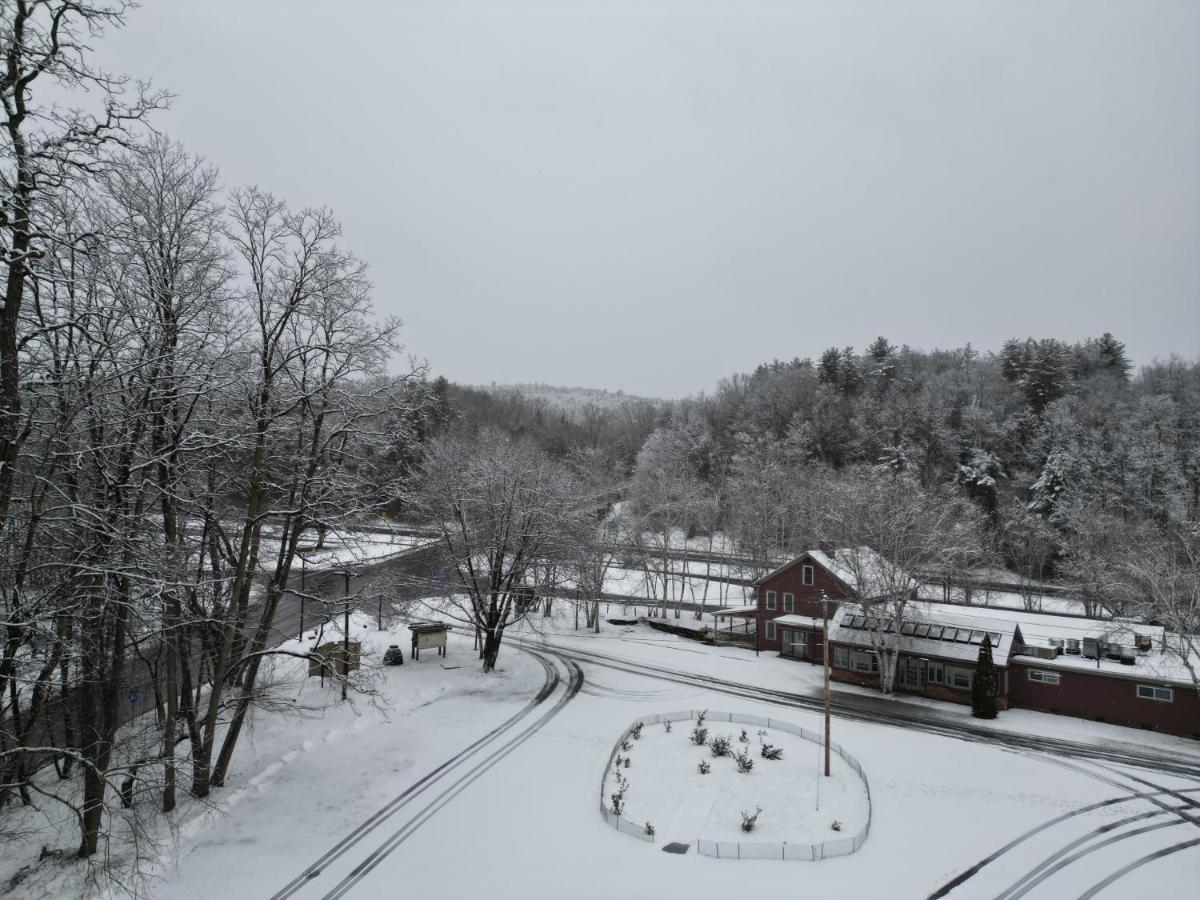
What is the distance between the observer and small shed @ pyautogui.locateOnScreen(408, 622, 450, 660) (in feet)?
108

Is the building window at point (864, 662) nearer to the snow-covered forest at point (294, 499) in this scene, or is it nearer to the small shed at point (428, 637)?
the snow-covered forest at point (294, 499)

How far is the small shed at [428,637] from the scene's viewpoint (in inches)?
1294

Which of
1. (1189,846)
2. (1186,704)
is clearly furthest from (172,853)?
(1186,704)

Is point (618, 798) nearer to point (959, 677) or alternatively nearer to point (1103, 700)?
point (959, 677)

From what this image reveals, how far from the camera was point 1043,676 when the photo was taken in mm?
28969

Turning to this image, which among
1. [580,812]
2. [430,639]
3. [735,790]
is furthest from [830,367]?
[580,812]

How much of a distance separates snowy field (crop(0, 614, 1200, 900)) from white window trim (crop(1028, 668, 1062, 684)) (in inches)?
69.1

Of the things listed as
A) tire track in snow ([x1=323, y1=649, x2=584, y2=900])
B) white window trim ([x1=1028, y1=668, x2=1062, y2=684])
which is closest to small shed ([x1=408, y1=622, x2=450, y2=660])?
tire track in snow ([x1=323, y1=649, x2=584, y2=900])

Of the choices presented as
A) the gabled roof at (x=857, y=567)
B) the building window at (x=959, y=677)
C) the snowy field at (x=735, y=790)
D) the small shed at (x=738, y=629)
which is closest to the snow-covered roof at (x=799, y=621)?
the gabled roof at (x=857, y=567)

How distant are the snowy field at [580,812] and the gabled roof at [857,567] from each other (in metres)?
5.90

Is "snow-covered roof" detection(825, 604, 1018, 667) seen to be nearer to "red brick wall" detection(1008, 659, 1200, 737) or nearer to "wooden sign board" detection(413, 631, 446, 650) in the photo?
"red brick wall" detection(1008, 659, 1200, 737)

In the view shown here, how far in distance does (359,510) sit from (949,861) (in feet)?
58.6

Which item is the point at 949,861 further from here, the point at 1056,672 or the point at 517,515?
the point at 517,515

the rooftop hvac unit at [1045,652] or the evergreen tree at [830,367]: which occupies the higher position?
the evergreen tree at [830,367]
